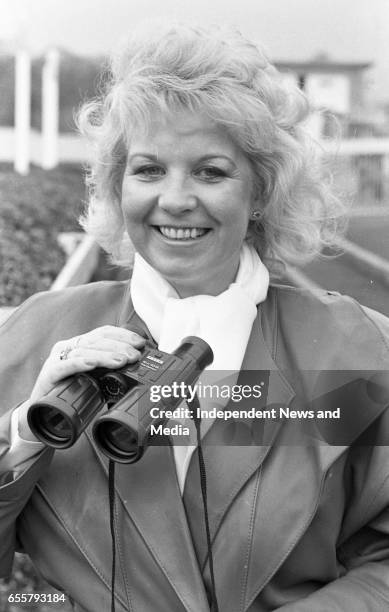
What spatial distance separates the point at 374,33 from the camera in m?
1.45

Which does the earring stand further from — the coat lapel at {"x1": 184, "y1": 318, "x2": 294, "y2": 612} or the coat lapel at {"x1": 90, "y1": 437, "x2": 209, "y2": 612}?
the coat lapel at {"x1": 90, "y1": 437, "x2": 209, "y2": 612}

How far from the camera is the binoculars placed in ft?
3.61

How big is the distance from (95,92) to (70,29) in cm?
12

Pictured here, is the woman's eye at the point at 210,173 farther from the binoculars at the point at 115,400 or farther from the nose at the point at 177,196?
the binoculars at the point at 115,400

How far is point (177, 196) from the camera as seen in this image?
1238mm

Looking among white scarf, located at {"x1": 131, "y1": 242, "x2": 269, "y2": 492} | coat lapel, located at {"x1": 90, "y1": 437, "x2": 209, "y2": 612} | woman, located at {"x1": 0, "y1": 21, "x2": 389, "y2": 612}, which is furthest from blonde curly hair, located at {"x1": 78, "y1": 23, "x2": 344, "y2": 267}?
coat lapel, located at {"x1": 90, "y1": 437, "x2": 209, "y2": 612}

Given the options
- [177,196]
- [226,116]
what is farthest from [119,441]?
[226,116]

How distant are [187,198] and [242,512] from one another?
0.49 meters

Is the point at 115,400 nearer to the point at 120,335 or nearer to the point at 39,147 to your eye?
the point at 120,335

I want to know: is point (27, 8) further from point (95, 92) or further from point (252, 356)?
point (252, 356)

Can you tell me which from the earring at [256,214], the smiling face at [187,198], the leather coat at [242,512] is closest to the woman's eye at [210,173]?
the smiling face at [187,198]

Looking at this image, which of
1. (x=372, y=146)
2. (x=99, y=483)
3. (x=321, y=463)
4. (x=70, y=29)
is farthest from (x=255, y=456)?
(x=70, y=29)

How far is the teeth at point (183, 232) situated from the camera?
4.17 feet

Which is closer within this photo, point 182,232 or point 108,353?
point 108,353
